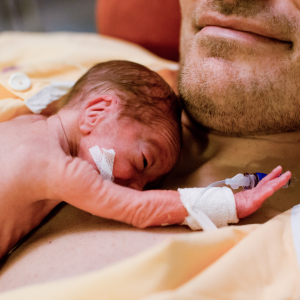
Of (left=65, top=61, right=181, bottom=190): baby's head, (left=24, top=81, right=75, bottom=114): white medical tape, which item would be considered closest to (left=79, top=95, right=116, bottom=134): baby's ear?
(left=65, top=61, right=181, bottom=190): baby's head

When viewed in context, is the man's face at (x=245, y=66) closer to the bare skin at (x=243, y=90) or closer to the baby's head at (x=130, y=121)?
the bare skin at (x=243, y=90)

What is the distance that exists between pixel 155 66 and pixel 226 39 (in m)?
0.59

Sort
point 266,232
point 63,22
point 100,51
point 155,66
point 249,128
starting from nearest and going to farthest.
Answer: point 266,232 → point 249,128 → point 155,66 → point 100,51 → point 63,22

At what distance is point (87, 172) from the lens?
2.57ft

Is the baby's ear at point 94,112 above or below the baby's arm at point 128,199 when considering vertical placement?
above

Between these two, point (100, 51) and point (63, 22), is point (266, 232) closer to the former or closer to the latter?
point (100, 51)

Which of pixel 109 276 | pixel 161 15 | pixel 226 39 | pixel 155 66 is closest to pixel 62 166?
pixel 109 276

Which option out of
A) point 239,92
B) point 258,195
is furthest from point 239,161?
point 258,195

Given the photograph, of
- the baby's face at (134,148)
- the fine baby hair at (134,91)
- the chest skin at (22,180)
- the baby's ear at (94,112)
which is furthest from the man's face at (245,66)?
the chest skin at (22,180)

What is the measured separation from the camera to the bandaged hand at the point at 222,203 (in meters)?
0.75

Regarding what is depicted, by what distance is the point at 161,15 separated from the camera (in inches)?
72.3

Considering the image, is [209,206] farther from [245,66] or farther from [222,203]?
[245,66]

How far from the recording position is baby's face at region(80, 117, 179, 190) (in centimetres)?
→ 88

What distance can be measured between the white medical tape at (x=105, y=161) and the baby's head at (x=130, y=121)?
0.04 ft
